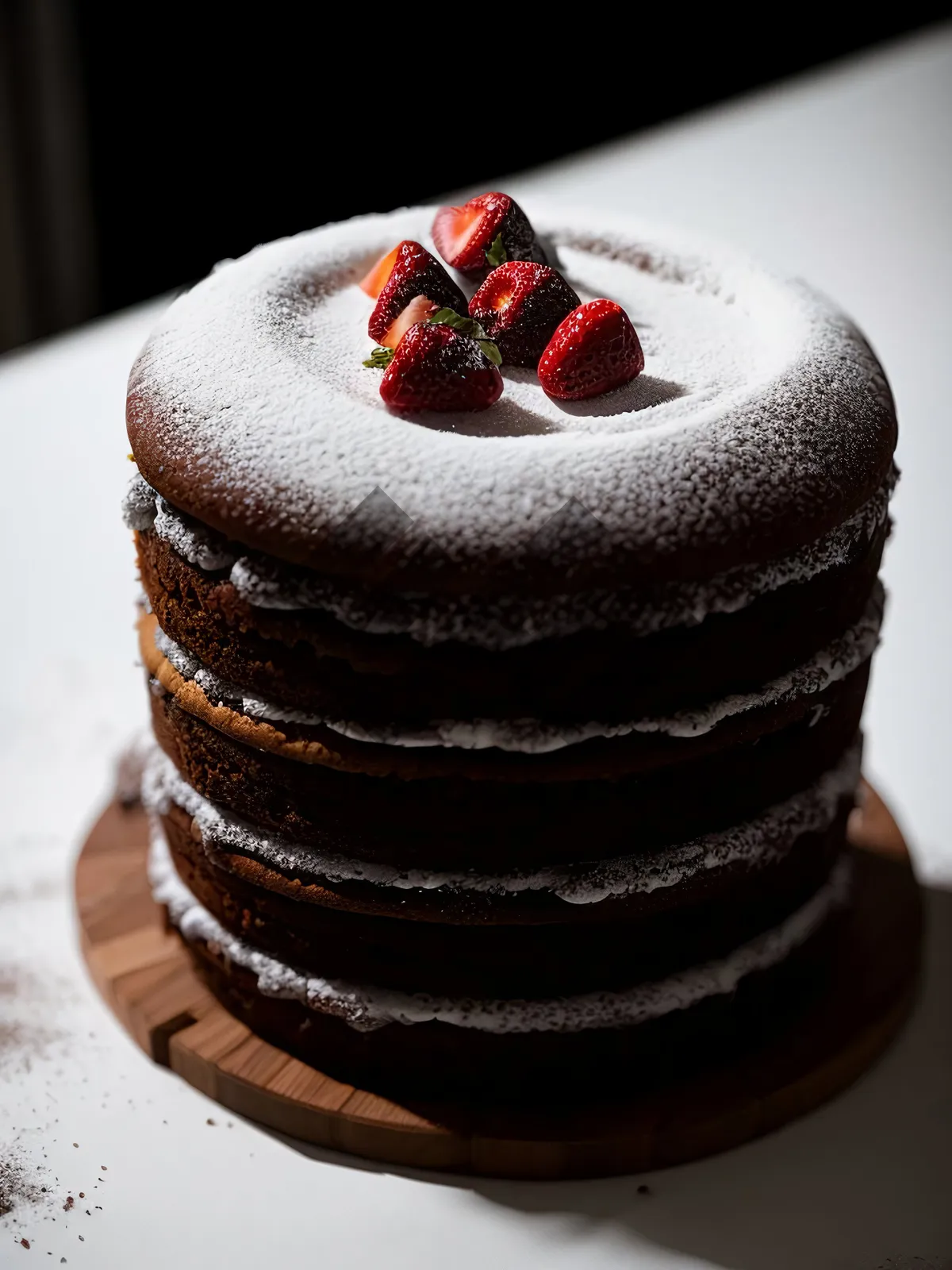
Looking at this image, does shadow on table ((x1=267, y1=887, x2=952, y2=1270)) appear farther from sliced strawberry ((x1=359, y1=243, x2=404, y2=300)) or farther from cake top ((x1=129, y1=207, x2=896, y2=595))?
sliced strawberry ((x1=359, y1=243, x2=404, y2=300))

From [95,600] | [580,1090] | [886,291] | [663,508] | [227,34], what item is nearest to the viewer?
[663,508]

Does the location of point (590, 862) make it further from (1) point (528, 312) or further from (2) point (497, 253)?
(2) point (497, 253)

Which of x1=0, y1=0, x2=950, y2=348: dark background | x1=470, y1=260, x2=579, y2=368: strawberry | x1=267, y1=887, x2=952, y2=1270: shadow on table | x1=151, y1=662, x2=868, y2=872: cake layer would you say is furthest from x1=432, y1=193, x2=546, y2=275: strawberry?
x1=0, y1=0, x2=950, y2=348: dark background

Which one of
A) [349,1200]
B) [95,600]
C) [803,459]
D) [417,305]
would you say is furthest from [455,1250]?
[95,600]

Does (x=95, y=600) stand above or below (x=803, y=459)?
below

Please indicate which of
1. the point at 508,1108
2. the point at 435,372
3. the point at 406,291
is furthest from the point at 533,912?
the point at 406,291

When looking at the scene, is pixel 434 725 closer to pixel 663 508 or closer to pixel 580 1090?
pixel 663 508
